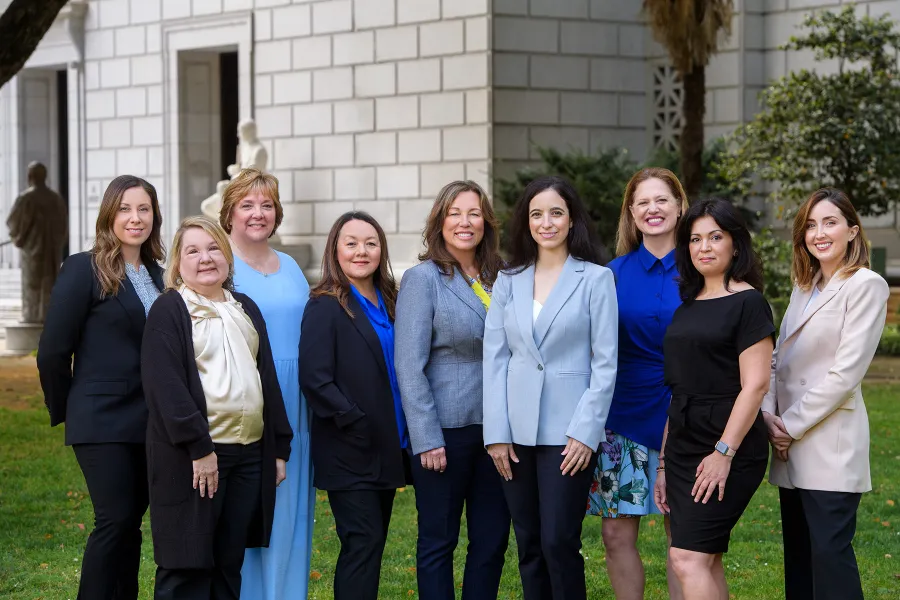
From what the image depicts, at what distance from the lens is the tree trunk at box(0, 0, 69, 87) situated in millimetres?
11570

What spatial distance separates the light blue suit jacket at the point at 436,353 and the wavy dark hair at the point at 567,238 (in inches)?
11.4

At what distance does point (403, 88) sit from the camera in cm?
2086

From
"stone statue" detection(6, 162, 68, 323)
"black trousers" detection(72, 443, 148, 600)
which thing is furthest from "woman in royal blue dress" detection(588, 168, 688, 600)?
"stone statue" detection(6, 162, 68, 323)

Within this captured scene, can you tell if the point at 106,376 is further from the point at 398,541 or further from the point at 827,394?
the point at 398,541

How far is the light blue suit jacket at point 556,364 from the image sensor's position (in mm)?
5531

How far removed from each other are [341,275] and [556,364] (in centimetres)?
106

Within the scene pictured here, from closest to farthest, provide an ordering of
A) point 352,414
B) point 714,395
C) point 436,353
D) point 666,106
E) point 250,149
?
point 714,395 < point 352,414 < point 436,353 < point 250,149 < point 666,106

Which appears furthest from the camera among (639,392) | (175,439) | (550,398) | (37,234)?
(37,234)

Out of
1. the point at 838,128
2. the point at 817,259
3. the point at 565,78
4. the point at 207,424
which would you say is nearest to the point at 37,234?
the point at 565,78

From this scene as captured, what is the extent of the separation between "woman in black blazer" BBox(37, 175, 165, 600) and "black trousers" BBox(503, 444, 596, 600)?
63.7 inches

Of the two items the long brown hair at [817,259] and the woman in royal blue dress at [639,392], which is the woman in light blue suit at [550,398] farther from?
the long brown hair at [817,259]

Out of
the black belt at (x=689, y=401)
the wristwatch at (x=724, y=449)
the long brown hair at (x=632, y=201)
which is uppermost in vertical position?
the long brown hair at (x=632, y=201)

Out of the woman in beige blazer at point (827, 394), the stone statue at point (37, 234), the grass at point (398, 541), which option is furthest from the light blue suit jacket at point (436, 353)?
the stone statue at point (37, 234)

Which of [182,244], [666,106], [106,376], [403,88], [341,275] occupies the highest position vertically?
[403,88]
